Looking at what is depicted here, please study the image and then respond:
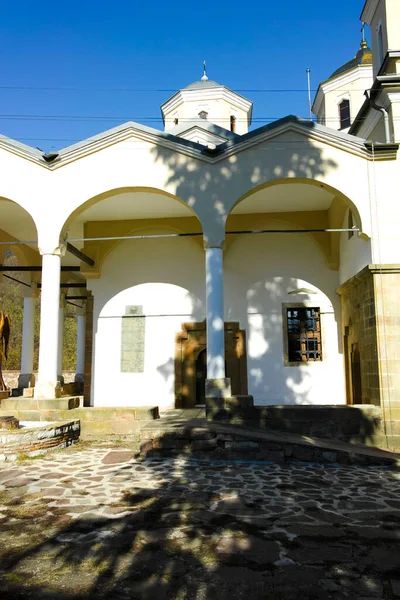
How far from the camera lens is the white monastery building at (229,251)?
8.48m

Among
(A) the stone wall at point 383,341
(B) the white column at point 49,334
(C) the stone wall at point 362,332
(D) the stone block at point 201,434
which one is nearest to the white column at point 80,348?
(B) the white column at point 49,334

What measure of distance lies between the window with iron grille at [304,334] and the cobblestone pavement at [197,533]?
477cm

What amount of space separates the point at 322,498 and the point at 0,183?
7.98 m

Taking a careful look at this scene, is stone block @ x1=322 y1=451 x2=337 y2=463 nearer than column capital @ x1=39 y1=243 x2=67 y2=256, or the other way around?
stone block @ x1=322 y1=451 x2=337 y2=463

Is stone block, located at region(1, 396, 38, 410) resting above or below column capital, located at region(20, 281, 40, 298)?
below

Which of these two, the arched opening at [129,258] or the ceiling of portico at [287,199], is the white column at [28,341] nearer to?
the arched opening at [129,258]

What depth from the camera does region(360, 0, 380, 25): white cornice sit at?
1069 centimetres

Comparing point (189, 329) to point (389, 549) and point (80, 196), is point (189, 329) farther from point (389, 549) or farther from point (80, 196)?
point (389, 549)

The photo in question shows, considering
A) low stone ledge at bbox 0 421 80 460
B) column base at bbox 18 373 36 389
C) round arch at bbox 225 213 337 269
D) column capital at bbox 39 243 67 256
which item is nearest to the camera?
low stone ledge at bbox 0 421 80 460

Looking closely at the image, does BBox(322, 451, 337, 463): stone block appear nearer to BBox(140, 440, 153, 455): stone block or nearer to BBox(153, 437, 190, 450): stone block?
BBox(153, 437, 190, 450): stone block

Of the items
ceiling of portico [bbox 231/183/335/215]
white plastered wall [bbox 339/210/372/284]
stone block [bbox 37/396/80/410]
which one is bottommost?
stone block [bbox 37/396/80/410]

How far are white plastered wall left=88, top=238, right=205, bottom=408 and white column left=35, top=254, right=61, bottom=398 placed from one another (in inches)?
95.9

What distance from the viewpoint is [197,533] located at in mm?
3748

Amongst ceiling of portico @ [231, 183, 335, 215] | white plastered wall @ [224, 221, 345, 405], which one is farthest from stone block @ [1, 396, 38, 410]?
ceiling of portico @ [231, 183, 335, 215]
